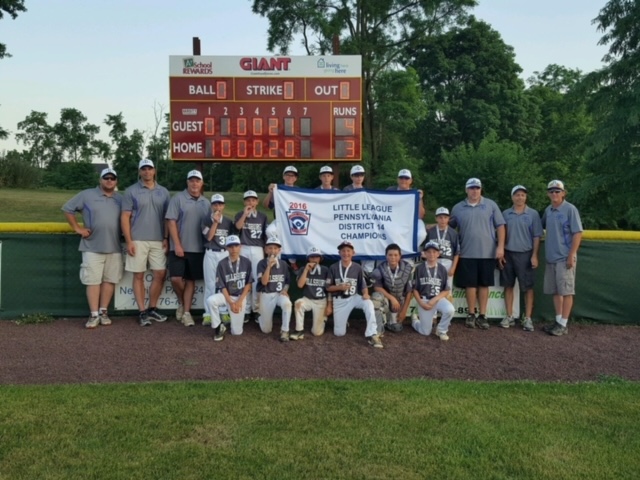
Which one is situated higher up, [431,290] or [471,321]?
[431,290]

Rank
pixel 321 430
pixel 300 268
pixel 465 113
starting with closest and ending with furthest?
1. pixel 321 430
2. pixel 300 268
3. pixel 465 113

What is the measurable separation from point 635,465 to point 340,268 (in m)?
3.90

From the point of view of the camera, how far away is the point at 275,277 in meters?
6.81

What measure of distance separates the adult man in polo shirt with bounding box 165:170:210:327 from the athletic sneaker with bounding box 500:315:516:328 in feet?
13.2

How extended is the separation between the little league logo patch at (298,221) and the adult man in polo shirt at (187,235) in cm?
111

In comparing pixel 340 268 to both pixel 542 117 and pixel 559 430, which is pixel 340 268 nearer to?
pixel 559 430

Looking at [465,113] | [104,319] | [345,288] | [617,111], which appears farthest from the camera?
[465,113]

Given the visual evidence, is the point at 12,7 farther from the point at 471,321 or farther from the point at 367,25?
the point at 471,321

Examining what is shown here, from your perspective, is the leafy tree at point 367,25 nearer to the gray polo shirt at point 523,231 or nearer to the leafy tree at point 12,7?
the leafy tree at point 12,7

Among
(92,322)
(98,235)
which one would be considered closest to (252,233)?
(98,235)

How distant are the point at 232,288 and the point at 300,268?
3.63 ft

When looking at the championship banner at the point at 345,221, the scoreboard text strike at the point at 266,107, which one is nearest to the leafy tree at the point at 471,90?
the scoreboard text strike at the point at 266,107

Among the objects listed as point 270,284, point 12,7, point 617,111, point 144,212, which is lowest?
point 270,284

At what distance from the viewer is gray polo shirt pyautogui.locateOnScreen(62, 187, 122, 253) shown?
276 inches
